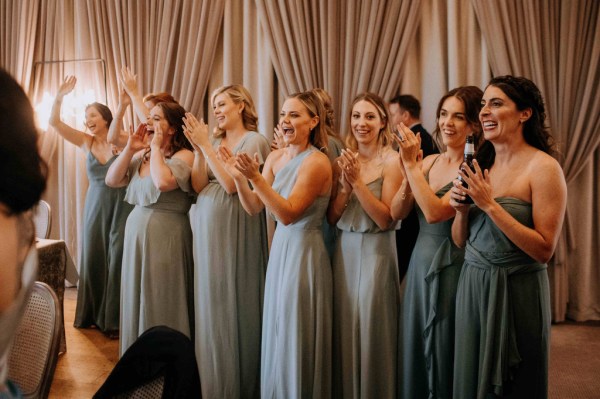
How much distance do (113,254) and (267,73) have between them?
6.86ft

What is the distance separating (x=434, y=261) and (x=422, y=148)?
175 centimetres

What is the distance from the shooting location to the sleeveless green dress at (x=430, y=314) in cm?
260

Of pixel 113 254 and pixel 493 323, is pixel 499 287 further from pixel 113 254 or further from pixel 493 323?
pixel 113 254

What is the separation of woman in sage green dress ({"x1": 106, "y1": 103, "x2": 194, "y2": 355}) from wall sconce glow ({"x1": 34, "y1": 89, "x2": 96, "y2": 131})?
247cm

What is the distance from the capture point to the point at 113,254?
4594 millimetres

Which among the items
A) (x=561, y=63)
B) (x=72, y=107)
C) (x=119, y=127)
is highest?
(x=561, y=63)

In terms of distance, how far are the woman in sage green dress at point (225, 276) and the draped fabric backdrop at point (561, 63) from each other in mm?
2513

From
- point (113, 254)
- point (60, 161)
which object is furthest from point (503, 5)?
point (60, 161)

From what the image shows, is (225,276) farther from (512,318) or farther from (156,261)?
(512,318)

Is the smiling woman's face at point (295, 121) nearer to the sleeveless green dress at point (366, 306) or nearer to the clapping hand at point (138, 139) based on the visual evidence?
the sleeveless green dress at point (366, 306)

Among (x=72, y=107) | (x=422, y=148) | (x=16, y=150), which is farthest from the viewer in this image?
(x=72, y=107)

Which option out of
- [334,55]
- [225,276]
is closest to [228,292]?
[225,276]

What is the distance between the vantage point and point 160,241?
3439 millimetres

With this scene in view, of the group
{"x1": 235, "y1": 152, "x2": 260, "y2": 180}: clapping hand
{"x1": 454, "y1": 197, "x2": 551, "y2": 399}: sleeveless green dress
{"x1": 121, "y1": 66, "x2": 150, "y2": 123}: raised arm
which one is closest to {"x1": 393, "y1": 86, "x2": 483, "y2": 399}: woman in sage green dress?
{"x1": 454, "y1": 197, "x2": 551, "y2": 399}: sleeveless green dress
